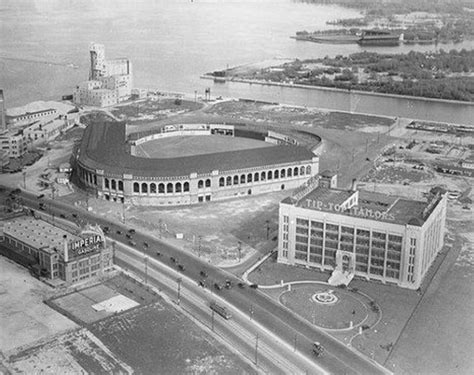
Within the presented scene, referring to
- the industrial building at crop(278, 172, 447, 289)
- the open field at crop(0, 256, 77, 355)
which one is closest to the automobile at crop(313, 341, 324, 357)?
the industrial building at crop(278, 172, 447, 289)

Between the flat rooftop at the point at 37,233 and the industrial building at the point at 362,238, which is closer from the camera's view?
the industrial building at the point at 362,238

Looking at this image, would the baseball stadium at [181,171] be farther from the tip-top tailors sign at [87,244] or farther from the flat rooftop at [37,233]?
the tip-top tailors sign at [87,244]

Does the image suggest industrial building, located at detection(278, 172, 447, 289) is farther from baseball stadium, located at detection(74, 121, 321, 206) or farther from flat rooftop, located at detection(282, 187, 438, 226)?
baseball stadium, located at detection(74, 121, 321, 206)

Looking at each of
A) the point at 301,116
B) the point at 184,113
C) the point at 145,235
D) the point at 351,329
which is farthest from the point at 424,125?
the point at 351,329

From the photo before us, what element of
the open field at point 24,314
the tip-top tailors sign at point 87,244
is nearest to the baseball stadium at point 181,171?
the tip-top tailors sign at point 87,244

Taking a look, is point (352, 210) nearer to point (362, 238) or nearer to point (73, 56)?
point (362, 238)

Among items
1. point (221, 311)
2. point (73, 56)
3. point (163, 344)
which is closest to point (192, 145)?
point (221, 311)
